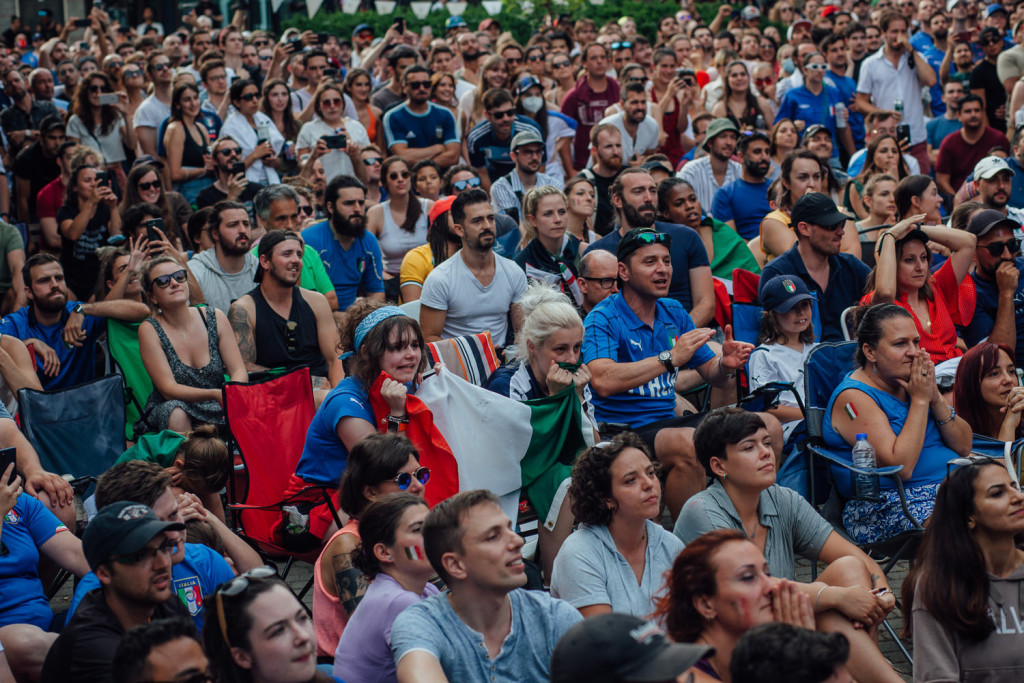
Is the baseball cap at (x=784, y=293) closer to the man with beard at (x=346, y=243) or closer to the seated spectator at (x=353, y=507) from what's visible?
the seated spectator at (x=353, y=507)

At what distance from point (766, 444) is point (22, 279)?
546 cm

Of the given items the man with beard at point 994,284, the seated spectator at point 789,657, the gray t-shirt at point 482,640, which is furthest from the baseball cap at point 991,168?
the seated spectator at point 789,657

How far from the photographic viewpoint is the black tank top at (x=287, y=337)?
22.7 feet

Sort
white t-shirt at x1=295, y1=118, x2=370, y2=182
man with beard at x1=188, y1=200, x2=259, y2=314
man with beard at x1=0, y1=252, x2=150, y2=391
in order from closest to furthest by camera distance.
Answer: man with beard at x1=0, y1=252, x2=150, y2=391, man with beard at x1=188, y1=200, x2=259, y2=314, white t-shirt at x1=295, y1=118, x2=370, y2=182

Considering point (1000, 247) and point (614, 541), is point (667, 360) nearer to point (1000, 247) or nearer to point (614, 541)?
point (614, 541)

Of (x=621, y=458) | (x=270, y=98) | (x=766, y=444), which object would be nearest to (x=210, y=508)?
(x=621, y=458)

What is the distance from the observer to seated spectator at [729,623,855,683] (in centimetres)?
278

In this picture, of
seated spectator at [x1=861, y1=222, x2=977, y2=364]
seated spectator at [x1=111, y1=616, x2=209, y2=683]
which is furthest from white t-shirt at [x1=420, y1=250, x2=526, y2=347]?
seated spectator at [x1=111, y1=616, x2=209, y2=683]

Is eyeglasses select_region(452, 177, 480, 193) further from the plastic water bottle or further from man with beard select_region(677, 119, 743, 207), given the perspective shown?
the plastic water bottle

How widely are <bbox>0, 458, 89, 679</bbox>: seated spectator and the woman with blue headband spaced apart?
1005 mm

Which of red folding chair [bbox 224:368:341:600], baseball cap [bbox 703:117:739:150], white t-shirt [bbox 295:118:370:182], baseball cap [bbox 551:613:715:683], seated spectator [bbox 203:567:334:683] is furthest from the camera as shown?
white t-shirt [bbox 295:118:370:182]

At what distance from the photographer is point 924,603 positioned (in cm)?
403

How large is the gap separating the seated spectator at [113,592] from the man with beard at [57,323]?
3.17 meters

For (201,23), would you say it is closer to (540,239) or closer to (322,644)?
(540,239)
